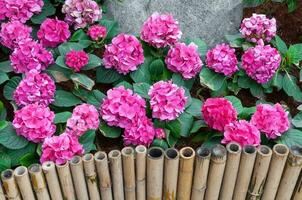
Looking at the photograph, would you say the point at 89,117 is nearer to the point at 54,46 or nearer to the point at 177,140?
the point at 177,140

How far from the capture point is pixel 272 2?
2412 mm

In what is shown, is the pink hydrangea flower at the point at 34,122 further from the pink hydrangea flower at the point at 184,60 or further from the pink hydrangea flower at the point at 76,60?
the pink hydrangea flower at the point at 184,60

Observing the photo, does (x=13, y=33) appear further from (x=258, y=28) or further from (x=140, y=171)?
(x=258, y=28)

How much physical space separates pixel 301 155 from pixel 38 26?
130 centimetres

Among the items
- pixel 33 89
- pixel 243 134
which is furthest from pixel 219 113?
pixel 33 89

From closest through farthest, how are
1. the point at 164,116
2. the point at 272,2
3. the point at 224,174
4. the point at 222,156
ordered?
the point at 222,156 < the point at 224,174 < the point at 164,116 < the point at 272,2

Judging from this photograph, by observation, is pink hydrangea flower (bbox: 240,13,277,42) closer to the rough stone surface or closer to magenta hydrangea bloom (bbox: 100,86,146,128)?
the rough stone surface

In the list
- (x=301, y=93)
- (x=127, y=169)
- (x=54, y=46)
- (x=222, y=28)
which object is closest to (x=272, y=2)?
(x=222, y=28)

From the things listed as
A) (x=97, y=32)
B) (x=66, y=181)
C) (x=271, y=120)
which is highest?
(x=97, y=32)

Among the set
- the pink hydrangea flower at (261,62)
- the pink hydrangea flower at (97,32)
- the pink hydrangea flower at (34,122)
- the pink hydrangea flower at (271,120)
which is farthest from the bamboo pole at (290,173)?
the pink hydrangea flower at (97,32)

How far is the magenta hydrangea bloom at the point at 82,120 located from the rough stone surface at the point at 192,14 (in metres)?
0.65

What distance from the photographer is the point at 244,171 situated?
1.60 m

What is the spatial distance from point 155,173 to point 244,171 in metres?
0.29

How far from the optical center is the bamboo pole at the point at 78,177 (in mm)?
1522
